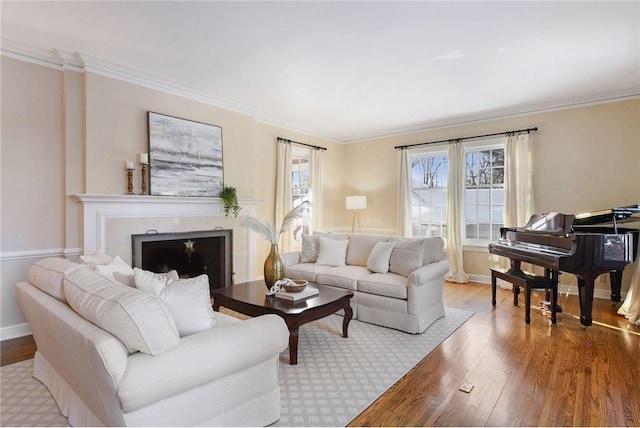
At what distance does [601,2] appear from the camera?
8.38 ft

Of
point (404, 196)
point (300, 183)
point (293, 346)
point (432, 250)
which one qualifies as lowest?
point (293, 346)

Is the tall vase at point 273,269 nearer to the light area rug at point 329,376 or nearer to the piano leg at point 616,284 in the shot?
the light area rug at point 329,376

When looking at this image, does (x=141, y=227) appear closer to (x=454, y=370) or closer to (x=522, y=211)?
(x=454, y=370)

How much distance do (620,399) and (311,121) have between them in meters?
5.21

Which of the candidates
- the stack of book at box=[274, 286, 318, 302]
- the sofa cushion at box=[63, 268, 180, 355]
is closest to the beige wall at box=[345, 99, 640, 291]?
the stack of book at box=[274, 286, 318, 302]

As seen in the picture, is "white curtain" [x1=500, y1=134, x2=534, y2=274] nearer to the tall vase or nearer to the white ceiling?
the white ceiling

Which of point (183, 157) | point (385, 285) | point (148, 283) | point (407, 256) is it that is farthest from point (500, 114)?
point (148, 283)

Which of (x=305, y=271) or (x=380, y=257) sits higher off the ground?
(x=380, y=257)

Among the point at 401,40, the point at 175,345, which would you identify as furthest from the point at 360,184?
the point at 175,345

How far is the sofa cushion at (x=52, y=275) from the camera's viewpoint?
1.93m

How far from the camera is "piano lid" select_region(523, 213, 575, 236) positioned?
3596 millimetres

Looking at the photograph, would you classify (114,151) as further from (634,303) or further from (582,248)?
(634,303)

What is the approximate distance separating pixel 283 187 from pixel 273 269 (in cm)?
270

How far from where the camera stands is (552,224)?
3941 millimetres
